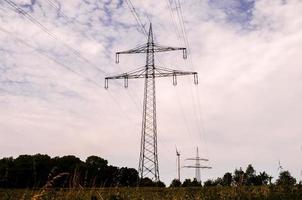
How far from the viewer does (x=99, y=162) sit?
4262 inches

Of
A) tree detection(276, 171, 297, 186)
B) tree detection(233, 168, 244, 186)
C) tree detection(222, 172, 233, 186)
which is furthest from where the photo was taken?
tree detection(222, 172, 233, 186)

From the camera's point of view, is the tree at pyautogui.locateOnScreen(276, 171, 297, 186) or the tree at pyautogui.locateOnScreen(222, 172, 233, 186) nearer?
the tree at pyautogui.locateOnScreen(276, 171, 297, 186)

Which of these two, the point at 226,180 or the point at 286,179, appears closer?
the point at 286,179

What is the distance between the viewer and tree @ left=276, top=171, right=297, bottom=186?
13602mm

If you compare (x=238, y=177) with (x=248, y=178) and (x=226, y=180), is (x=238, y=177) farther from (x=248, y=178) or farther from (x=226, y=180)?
(x=226, y=180)

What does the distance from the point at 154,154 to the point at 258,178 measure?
22.6 metres

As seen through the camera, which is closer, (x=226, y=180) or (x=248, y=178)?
(x=248, y=178)

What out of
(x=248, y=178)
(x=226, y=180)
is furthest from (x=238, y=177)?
(x=226, y=180)

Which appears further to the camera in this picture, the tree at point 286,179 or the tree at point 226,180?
the tree at point 226,180

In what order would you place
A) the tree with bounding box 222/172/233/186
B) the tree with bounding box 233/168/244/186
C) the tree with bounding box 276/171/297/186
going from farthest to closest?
1. the tree with bounding box 222/172/233/186
2. the tree with bounding box 276/171/297/186
3. the tree with bounding box 233/168/244/186

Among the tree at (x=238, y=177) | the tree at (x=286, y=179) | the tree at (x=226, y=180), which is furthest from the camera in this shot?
the tree at (x=226, y=180)

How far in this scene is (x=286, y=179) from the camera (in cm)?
1381

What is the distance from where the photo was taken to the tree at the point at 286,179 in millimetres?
13602

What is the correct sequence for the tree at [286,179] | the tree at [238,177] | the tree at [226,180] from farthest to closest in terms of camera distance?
the tree at [226,180] → the tree at [286,179] → the tree at [238,177]
